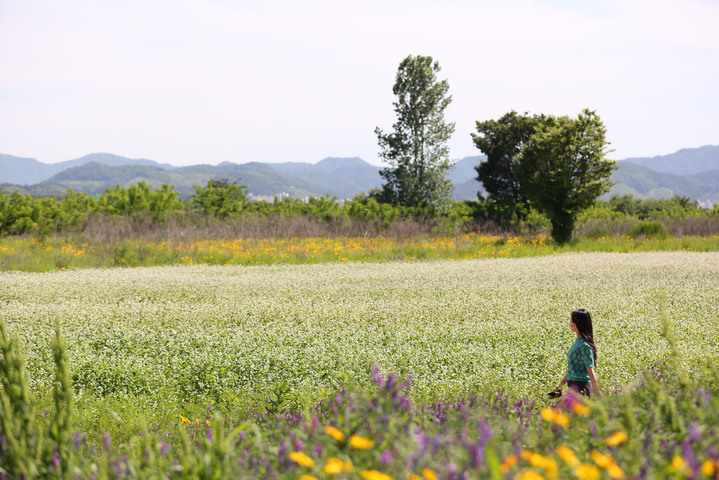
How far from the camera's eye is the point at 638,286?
1056 centimetres

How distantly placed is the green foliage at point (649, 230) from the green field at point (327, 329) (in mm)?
9467

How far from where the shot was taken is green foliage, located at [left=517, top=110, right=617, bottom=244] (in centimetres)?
2042

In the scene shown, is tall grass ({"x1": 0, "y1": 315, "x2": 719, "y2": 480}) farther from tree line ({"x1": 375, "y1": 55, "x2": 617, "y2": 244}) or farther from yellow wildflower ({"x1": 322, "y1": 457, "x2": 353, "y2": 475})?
tree line ({"x1": 375, "y1": 55, "x2": 617, "y2": 244})

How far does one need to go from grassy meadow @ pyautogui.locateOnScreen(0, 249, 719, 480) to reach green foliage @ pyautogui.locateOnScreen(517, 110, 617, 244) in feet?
29.1

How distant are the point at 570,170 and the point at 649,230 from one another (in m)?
4.62

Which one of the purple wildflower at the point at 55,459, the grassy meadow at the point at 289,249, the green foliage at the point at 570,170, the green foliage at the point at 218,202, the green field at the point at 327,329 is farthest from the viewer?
the green foliage at the point at 218,202

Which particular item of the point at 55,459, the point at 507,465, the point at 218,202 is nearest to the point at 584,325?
the point at 507,465

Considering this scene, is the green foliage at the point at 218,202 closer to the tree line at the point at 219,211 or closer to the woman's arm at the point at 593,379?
the tree line at the point at 219,211

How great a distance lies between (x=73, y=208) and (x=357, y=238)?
37.8ft

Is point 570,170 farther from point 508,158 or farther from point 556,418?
point 556,418

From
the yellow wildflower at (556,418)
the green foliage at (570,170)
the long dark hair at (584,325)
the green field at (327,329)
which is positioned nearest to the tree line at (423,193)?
the green foliage at (570,170)

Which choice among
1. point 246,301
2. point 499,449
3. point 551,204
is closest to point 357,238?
point 551,204

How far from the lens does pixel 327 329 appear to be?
7.11 meters

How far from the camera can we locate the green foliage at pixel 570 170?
67.0ft
